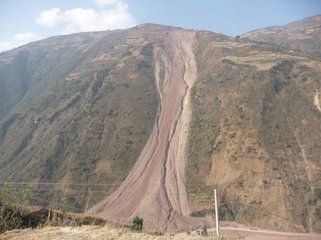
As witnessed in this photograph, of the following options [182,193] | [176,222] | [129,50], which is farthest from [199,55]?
[176,222]

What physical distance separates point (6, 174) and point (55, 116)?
72.0ft

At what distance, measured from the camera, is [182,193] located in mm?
65000

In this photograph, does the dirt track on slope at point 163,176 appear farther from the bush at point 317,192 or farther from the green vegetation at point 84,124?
the bush at point 317,192

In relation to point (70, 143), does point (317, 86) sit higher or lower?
higher

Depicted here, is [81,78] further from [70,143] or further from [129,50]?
[70,143]

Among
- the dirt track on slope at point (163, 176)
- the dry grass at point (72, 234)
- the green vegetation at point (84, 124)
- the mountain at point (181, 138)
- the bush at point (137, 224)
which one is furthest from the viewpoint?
the green vegetation at point (84, 124)

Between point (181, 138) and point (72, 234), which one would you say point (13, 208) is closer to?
point (72, 234)

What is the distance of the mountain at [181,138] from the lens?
59.7m

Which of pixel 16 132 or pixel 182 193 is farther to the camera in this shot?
pixel 16 132

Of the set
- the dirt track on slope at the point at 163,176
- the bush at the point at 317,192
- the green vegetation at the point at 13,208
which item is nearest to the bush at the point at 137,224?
the green vegetation at the point at 13,208

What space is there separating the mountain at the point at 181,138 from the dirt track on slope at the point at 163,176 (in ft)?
0.72

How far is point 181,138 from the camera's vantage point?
81.9 meters

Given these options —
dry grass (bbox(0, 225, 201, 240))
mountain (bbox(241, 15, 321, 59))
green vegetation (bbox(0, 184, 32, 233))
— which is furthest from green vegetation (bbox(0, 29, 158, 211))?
mountain (bbox(241, 15, 321, 59))

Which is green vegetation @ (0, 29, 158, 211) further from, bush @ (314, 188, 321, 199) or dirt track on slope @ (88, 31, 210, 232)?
bush @ (314, 188, 321, 199)
